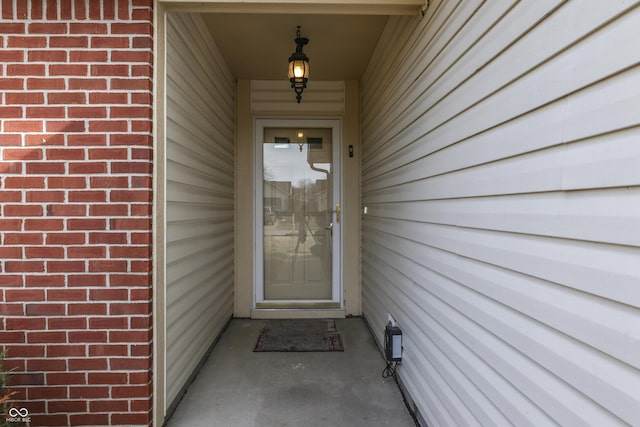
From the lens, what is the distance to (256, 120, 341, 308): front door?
12.5ft

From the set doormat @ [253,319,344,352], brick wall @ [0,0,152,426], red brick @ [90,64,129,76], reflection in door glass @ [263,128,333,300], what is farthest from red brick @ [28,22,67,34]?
doormat @ [253,319,344,352]

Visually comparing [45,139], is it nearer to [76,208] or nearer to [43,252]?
[76,208]

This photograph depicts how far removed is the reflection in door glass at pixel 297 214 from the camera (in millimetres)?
3816

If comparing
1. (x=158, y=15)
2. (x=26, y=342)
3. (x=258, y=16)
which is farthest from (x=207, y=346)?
(x=258, y=16)

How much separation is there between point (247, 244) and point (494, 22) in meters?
3.08

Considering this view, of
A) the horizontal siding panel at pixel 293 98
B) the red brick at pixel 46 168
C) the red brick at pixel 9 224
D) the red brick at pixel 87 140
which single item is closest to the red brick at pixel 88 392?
the red brick at pixel 9 224

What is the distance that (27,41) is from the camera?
68.8 inches

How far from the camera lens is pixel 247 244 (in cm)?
378

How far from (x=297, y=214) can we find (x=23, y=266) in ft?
8.00

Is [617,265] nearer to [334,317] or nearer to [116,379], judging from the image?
[116,379]

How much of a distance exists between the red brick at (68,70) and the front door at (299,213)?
2097mm

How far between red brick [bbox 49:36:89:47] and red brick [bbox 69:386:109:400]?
1.72m

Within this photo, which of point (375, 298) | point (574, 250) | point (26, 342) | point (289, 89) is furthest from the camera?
point (289, 89)

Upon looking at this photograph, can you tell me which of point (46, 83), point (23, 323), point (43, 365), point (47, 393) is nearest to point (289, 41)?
point (46, 83)
